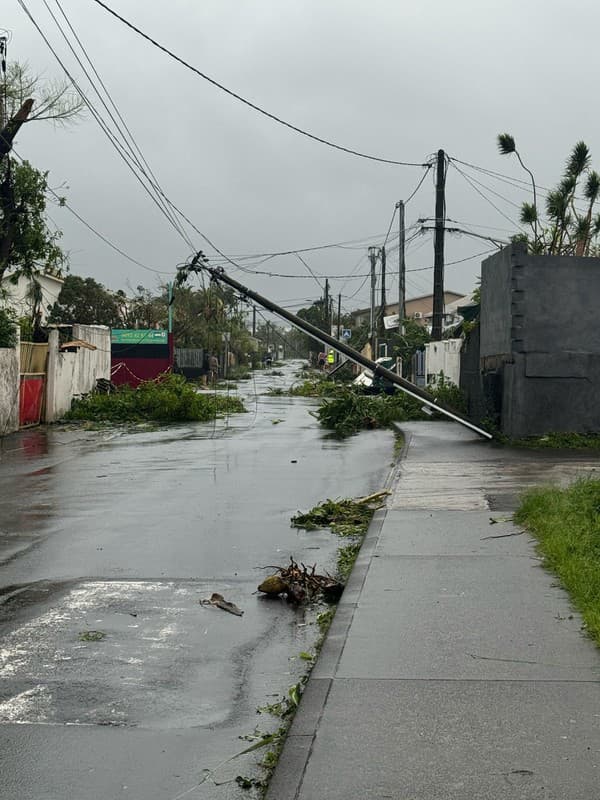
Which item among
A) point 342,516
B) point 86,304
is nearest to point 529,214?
point 342,516

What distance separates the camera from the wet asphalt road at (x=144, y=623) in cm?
482

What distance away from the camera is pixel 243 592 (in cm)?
847

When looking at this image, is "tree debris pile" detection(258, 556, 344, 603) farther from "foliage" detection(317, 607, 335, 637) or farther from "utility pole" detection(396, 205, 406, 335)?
"utility pole" detection(396, 205, 406, 335)

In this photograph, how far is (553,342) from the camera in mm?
21844

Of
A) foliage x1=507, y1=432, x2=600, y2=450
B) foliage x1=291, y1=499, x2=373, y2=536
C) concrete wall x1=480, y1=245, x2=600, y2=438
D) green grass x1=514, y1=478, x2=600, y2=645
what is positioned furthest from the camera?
concrete wall x1=480, y1=245, x2=600, y2=438

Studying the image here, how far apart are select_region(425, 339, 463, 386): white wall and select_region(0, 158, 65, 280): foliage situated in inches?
510

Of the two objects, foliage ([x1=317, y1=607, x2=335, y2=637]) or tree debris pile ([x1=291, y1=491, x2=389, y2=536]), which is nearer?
foliage ([x1=317, y1=607, x2=335, y2=637])

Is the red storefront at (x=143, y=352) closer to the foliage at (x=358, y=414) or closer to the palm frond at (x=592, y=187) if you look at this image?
the foliage at (x=358, y=414)

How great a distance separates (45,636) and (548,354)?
16.6m

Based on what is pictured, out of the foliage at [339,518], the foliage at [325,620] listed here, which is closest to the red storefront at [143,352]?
the foliage at [339,518]

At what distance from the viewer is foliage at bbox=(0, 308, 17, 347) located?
25359mm

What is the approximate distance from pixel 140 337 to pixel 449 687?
43.3 m

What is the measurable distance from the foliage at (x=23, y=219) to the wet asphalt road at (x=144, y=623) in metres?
13.2

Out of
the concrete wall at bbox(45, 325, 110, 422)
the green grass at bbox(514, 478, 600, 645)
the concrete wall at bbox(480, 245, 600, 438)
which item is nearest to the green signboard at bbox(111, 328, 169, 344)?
the concrete wall at bbox(45, 325, 110, 422)
